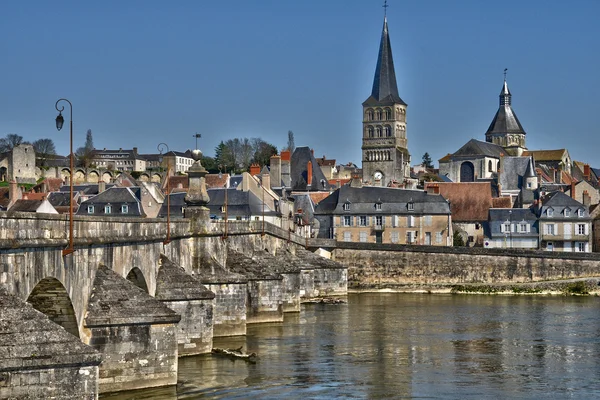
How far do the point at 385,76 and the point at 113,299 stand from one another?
346 feet

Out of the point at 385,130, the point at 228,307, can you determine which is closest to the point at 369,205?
the point at 228,307

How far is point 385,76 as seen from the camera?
422 feet

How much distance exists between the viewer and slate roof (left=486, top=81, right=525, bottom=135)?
5851 inches

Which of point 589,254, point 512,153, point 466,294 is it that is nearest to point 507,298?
point 466,294

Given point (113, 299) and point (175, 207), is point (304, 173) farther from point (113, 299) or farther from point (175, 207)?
point (113, 299)

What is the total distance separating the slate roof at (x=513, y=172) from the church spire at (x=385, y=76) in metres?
20.9

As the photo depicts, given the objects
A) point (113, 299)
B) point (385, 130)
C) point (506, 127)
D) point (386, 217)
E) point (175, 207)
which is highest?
point (506, 127)

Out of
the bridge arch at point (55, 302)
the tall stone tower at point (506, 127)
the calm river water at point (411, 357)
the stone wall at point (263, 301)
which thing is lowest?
the calm river water at point (411, 357)

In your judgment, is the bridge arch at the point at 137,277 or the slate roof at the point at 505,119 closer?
the bridge arch at the point at 137,277

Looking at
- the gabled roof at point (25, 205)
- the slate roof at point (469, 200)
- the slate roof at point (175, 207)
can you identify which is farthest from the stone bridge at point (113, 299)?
the slate roof at point (469, 200)

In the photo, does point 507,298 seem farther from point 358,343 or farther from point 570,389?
point 570,389

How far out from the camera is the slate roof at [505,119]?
149m

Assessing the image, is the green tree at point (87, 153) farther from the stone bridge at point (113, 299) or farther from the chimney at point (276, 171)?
the stone bridge at point (113, 299)

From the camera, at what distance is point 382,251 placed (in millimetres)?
67438
